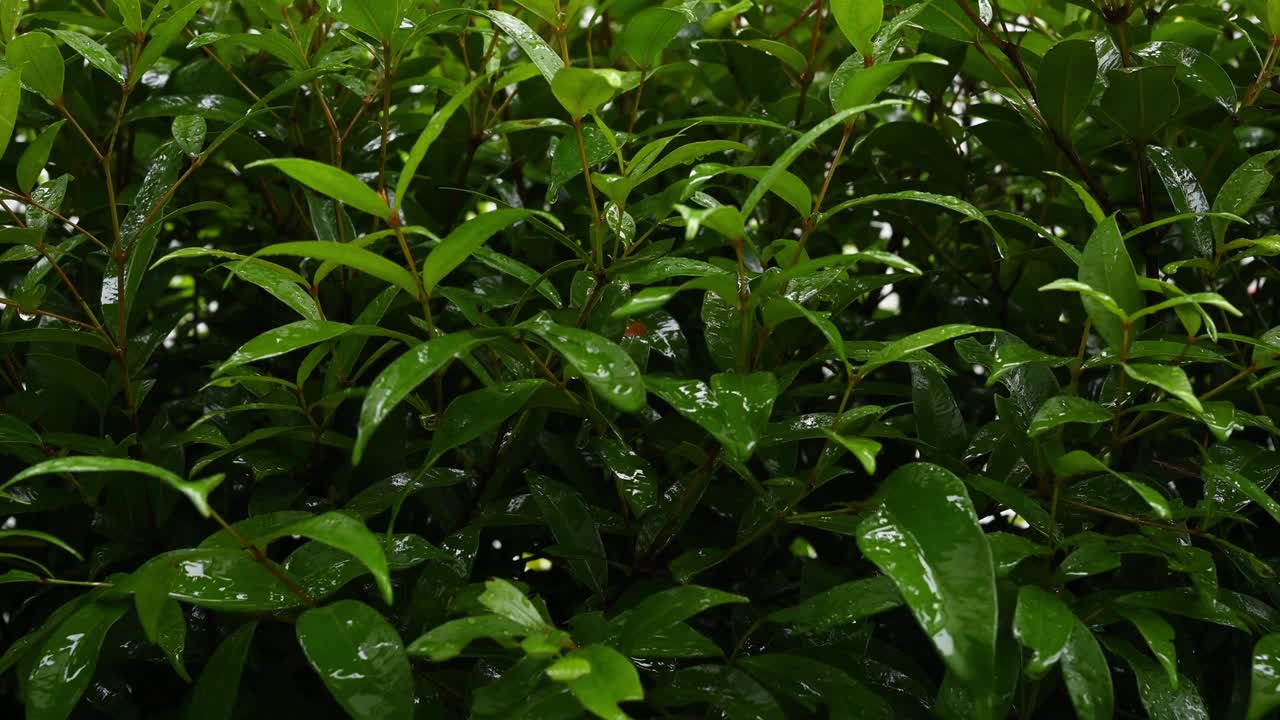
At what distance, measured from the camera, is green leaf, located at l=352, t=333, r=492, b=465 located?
1.55ft

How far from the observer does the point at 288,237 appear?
95cm

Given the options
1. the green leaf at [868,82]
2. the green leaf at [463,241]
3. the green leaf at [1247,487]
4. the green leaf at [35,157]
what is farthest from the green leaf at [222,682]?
the green leaf at [1247,487]

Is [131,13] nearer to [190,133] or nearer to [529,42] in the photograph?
[190,133]

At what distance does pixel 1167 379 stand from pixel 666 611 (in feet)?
0.92

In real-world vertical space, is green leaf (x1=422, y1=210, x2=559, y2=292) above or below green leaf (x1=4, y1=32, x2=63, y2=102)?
below

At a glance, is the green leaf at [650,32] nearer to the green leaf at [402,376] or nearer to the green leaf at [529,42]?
the green leaf at [529,42]

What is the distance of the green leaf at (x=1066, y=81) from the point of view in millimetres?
736

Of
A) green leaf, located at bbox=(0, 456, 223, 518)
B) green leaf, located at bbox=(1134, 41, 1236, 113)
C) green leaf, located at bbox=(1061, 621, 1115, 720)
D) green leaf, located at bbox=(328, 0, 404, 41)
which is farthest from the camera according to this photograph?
green leaf, located at bbox=(1134, 41, 1236, 113)

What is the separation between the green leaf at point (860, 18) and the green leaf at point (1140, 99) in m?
0.24

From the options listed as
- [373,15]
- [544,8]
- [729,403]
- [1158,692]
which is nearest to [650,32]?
[544,8]

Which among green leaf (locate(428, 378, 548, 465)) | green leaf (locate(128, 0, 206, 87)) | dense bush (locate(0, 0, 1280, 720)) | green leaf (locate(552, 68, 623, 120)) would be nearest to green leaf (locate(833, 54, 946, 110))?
dense bush (locate(0, 0, 1280, 720))

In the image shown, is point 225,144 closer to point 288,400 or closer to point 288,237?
point 288,237

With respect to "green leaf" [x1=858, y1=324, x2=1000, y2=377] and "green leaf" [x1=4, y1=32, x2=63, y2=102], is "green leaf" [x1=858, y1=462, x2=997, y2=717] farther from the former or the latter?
"green leaf" [x1=4, y1=32, x2=63, y2=102]

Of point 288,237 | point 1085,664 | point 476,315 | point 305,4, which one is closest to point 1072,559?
point 1085,664
